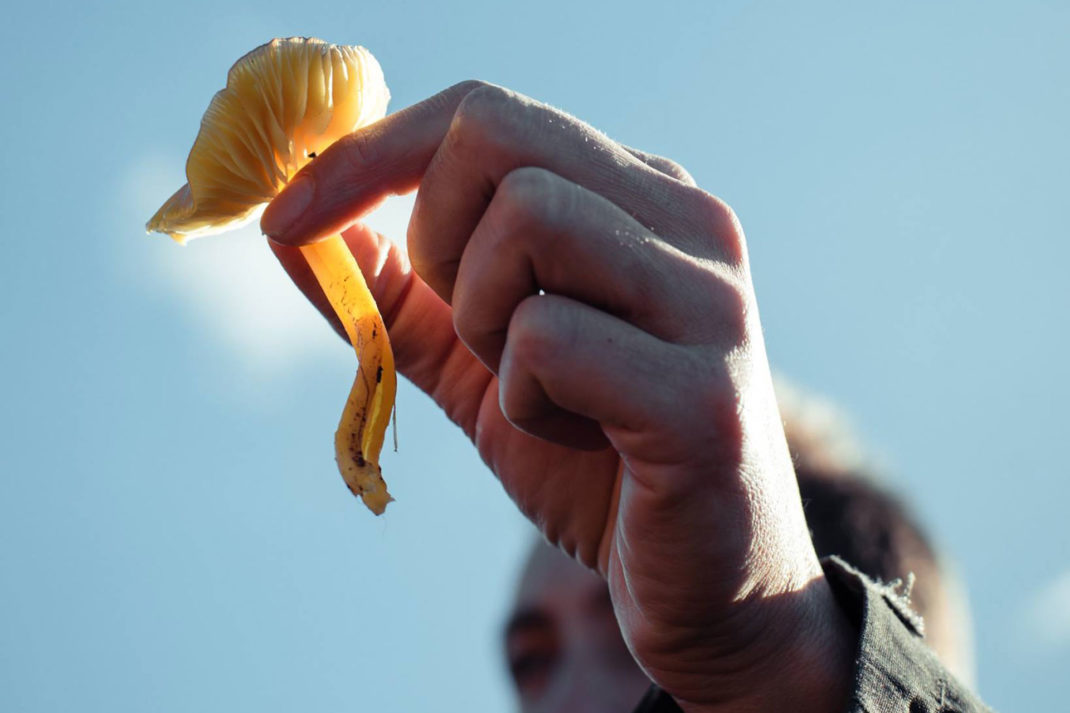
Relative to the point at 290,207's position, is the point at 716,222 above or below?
above

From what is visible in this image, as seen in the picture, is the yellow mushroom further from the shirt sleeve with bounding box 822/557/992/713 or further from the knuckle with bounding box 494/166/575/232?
the shirt sleeve with bounding box 822/557/992/713

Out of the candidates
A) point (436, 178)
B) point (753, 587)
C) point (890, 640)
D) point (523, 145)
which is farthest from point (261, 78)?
point (890, 640)

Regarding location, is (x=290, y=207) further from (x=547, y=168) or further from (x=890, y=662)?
(x=890, y=662)

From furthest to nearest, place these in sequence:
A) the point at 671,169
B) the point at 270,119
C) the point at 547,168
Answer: the point at 270,119, the point at 671,169, the point at 547,168

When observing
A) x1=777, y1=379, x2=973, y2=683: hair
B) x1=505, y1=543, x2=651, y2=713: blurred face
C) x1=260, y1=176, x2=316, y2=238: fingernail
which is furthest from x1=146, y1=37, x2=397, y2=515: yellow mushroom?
x1=777, y1=379, x2=973, y2=683: hair

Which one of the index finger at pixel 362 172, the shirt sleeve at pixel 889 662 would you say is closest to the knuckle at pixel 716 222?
the index finger at pixel 362 172

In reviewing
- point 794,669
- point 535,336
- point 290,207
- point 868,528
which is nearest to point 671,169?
point 535,336

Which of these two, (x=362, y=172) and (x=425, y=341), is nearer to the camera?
(x=362, y=172)
